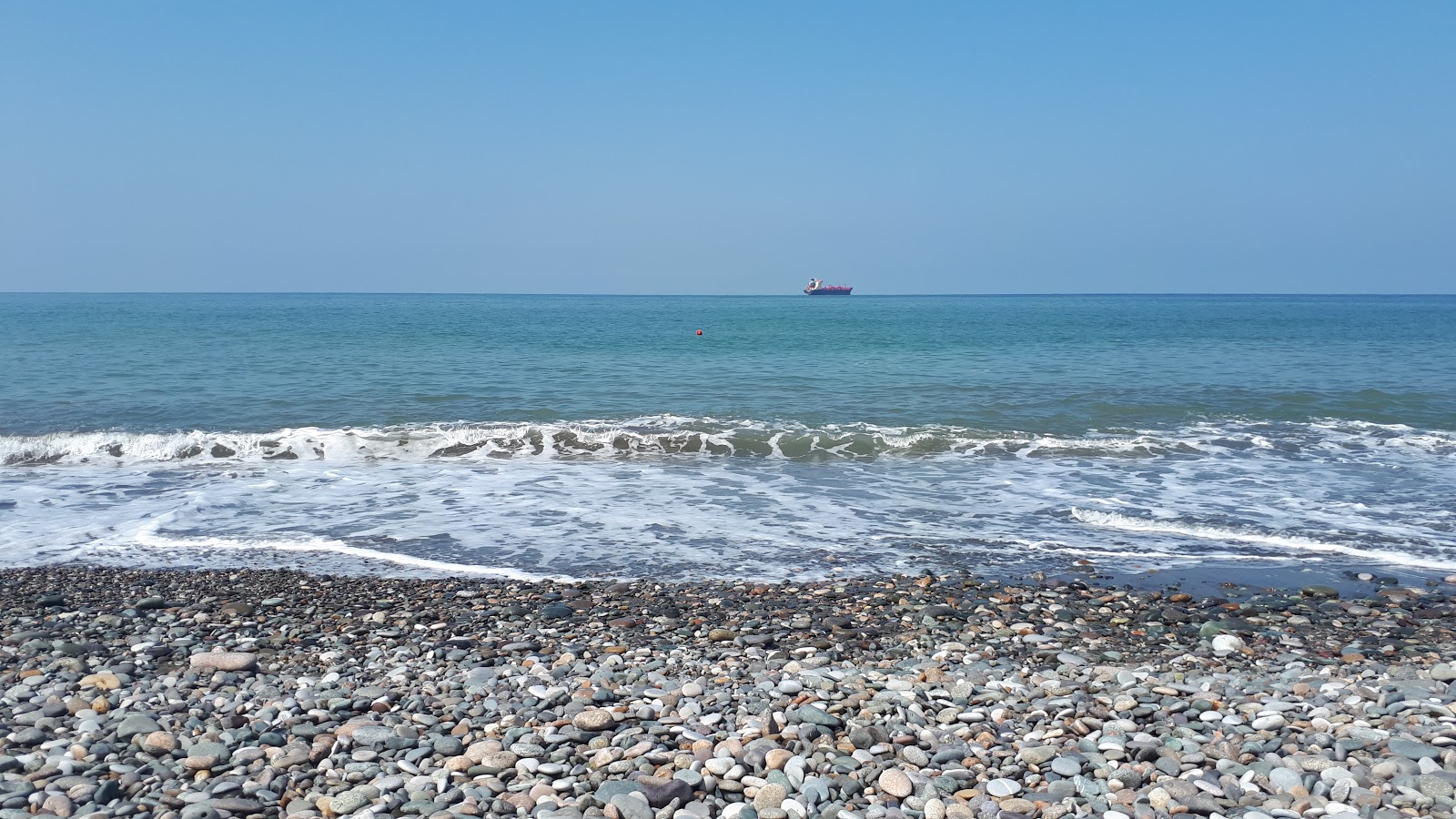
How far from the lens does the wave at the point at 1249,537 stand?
9320 mm

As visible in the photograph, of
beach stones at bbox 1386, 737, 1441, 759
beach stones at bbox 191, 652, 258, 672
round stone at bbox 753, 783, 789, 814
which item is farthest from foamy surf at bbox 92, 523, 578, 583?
beach stones at bbox 1386, 737, 1441, 759

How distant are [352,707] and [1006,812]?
139 inches

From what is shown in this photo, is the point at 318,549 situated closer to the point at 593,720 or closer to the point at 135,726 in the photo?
the point at 135,726

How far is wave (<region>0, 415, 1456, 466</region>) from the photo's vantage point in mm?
16234

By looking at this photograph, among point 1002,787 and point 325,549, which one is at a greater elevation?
point 1002,787

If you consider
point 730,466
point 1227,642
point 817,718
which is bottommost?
point 730,466

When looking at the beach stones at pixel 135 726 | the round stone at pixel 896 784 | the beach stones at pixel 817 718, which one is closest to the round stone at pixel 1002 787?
the round stone at pixel 896 784

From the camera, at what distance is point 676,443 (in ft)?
56.9

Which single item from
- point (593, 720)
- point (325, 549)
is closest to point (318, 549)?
point (325, 549)

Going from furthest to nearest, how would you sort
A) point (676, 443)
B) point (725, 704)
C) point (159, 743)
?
1. point (676, 443)
2. point (725, 704)
3. point (159, 743)

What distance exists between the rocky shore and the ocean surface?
1.63 meters

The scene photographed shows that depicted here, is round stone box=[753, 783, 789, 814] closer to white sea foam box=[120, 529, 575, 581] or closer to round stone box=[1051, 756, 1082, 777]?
round stone box=[1051, 756, 1082, 777]

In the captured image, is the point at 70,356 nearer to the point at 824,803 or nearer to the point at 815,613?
the point at 815,613

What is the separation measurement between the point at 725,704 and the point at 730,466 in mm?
10001
